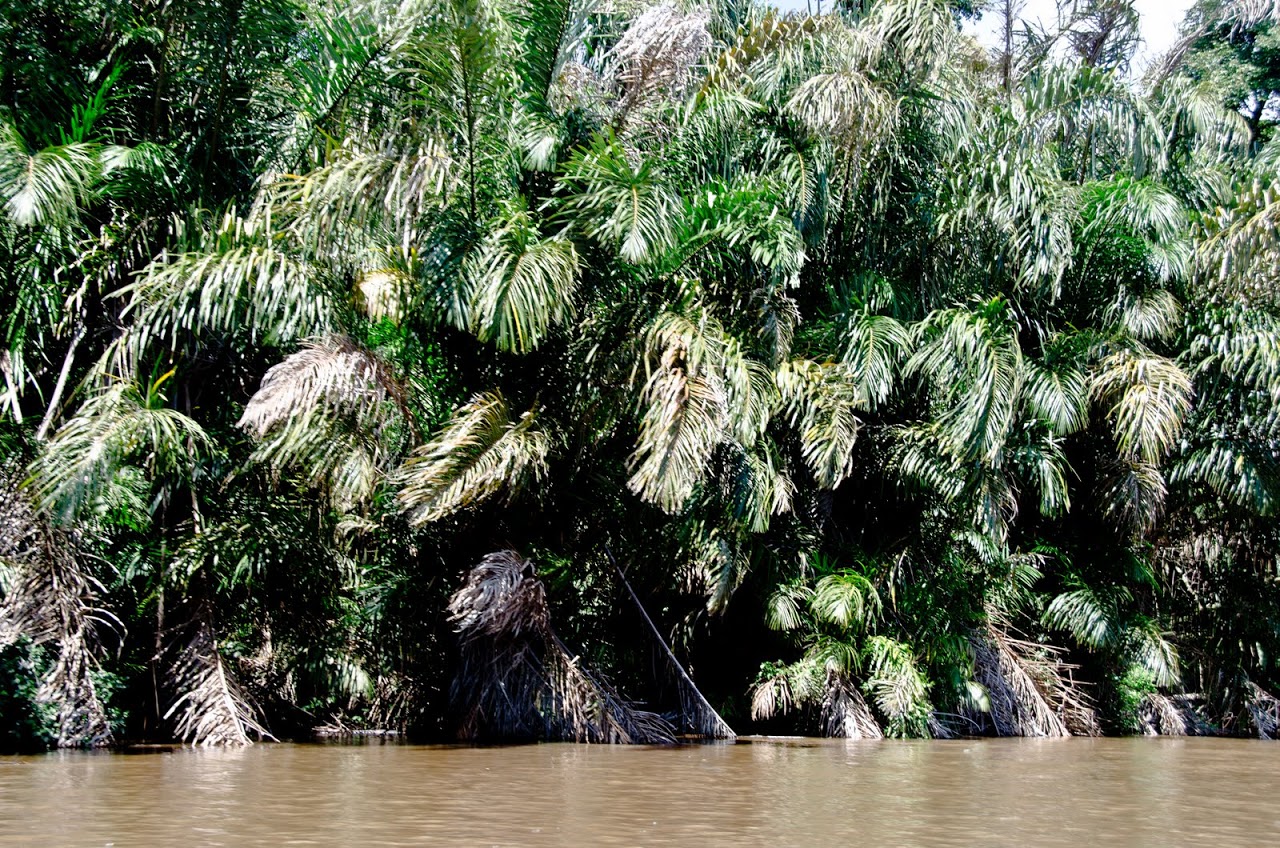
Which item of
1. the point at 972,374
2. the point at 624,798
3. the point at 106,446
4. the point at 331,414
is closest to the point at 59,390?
the point at 106,446

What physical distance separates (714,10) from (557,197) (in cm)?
417

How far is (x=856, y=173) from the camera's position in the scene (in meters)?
11.1

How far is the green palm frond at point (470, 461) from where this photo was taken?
28.7ft

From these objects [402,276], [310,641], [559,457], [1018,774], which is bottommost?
[1018,774]

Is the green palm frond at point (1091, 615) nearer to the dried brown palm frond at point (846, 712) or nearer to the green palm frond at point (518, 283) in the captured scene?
the dried brown palm frond at point (846, 712)

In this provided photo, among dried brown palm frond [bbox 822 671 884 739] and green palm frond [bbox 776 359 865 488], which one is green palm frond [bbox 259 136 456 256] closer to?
green palm frond [bbox 776 359 865 488]

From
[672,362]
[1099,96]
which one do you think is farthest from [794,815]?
[1099,96]

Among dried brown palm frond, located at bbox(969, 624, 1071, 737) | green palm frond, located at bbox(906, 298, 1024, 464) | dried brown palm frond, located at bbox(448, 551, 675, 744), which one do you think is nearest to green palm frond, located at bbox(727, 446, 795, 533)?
green palm frond, located at bbox(906, 298, 1024, 464)

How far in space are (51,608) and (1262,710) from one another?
470 inches

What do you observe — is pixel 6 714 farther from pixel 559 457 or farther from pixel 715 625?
pixel 715 625

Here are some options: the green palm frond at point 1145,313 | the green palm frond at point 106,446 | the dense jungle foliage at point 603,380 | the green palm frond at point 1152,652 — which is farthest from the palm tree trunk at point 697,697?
the green palm frond at point 1145,313

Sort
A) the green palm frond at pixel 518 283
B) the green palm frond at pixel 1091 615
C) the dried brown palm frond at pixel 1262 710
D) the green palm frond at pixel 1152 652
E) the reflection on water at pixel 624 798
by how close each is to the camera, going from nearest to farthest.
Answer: the reflection on water at pixel 624 798 < the green palm frond at pixel 518 283 < the green palm frond at pixel 1091 615 < the green palm frond at pixel 1152 652 < the dried brown palm frond at pixel 1262 710

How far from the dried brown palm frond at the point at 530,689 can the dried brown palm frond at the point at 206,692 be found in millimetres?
1621

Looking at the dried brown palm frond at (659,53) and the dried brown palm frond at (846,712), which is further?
the dried brown palm frond at (846,712)
